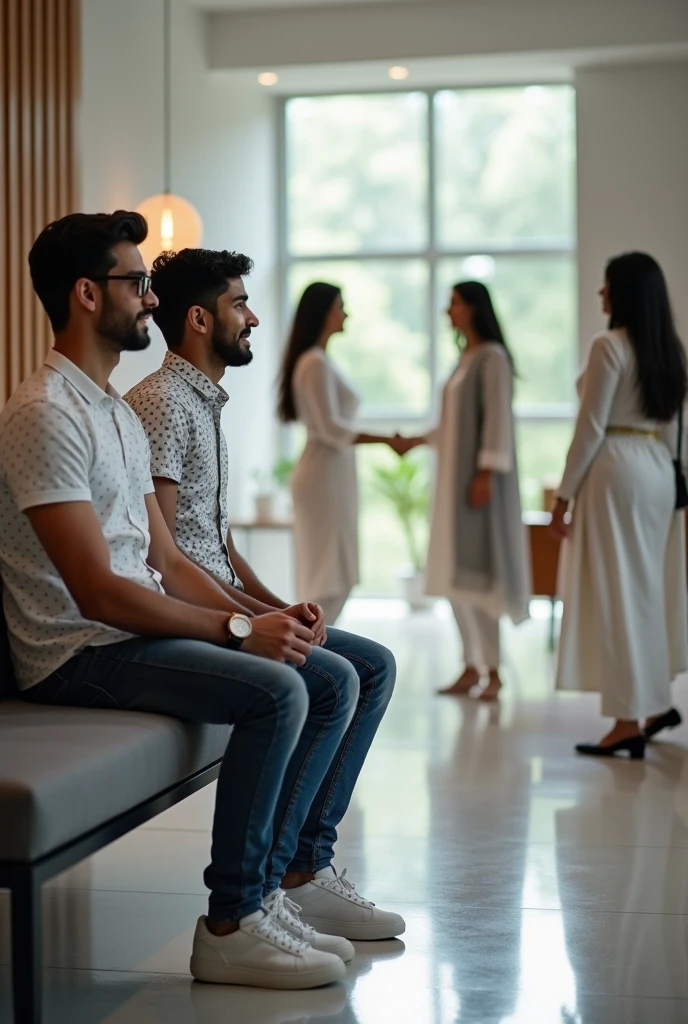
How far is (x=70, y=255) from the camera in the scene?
2256 mm

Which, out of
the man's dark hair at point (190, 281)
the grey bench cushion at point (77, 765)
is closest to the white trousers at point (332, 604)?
the man's dark hair at point (190, 281)

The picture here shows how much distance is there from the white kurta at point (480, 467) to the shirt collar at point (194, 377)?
103 inches

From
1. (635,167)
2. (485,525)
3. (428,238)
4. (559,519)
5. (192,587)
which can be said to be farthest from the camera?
(428,238)

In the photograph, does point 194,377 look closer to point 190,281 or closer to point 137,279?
point 190,281

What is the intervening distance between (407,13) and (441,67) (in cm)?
47

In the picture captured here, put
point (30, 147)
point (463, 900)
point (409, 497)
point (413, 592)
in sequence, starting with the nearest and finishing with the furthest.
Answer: point (463, 900), point (30, 147), point (413, 592), point (409, 497)

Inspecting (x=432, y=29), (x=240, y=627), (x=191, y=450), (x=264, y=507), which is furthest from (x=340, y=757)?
(x=432, y=29)

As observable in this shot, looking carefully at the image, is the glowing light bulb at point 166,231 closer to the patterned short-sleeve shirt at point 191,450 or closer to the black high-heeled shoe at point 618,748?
the black high-heeled shoe at point 618,748

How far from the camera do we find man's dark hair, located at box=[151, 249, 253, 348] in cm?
267

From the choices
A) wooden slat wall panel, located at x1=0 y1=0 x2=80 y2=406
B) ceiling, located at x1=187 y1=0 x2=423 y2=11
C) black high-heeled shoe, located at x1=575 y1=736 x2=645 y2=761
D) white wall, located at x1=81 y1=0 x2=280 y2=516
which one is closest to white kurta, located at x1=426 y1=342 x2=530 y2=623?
black high-heeled shoe, located at x1=575 y1=736 x2=645 y2=761

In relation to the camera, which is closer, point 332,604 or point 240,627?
point 240,627

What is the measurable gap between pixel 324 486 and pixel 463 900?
2872 millimetres

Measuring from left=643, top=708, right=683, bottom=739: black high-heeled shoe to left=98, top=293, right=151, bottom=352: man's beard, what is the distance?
8.69 ft

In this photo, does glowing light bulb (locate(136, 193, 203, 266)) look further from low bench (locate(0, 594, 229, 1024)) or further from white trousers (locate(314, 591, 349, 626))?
low bench (locate(0, 594, 229, 1024))
